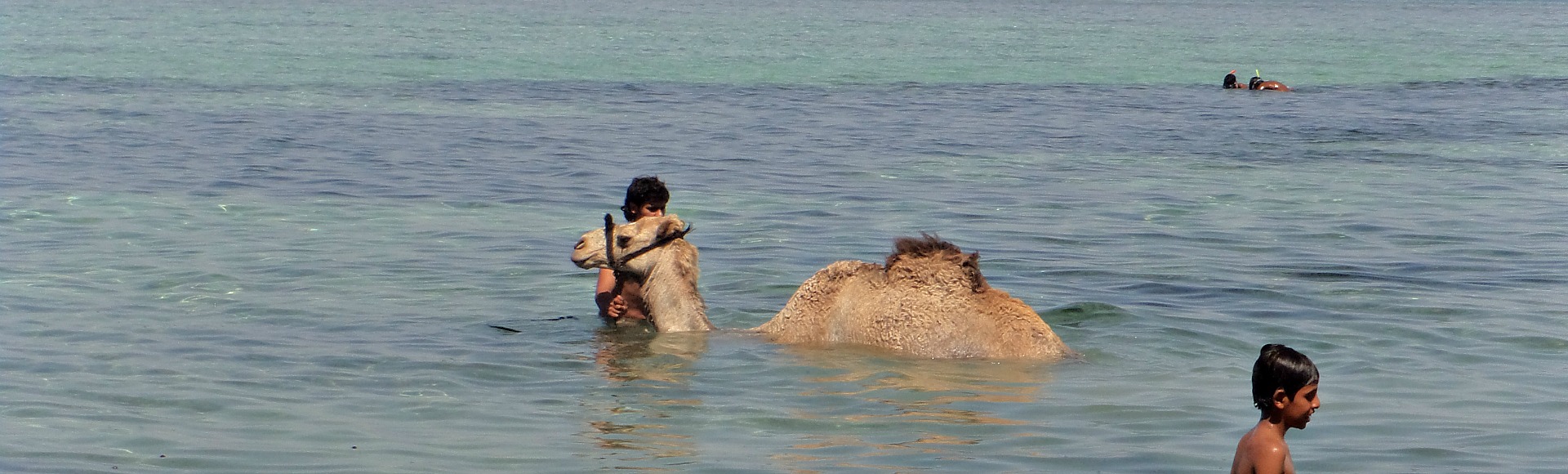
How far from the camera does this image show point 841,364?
8750 mm

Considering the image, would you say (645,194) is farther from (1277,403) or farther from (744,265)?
(1277,403)

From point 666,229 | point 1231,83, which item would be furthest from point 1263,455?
point 1231,83

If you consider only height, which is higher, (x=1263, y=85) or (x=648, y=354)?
(x=648, y=354)

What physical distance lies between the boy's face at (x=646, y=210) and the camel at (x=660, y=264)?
0.10 metres

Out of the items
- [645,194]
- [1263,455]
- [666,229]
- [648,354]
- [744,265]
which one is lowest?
[744,265]

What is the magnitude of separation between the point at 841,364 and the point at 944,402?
76cm

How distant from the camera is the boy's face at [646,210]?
959 centimetres

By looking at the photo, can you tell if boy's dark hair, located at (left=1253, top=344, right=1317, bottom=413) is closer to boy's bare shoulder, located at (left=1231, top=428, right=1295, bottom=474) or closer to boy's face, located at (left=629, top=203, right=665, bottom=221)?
boy's bare shoulder, located at (left=1231, top=428, right=1295, bottom=474)

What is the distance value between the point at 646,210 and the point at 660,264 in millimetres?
385

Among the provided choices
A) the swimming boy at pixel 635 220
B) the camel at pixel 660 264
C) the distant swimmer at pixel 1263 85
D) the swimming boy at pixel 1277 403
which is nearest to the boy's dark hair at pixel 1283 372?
the swimming boy at pixel 1277 403

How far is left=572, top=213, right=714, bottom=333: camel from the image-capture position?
9297 mm

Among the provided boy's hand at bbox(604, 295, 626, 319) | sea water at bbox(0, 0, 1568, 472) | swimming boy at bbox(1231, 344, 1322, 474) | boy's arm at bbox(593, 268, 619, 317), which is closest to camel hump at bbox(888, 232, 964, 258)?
sea water at bbox(0, 0, 1568, 472)

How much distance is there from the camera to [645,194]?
9539 millimetres

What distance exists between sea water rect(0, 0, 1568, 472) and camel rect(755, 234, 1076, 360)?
0.11 m
